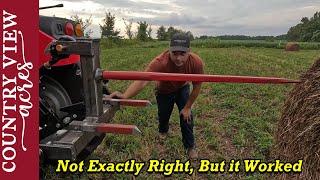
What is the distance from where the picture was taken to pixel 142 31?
48.3 m

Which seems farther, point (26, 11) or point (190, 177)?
point (190, 177)

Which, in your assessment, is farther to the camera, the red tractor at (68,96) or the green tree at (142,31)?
the green tree at (142,31)

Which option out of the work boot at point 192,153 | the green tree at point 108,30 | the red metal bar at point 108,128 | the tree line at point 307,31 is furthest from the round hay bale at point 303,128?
the tree line at point 307,31

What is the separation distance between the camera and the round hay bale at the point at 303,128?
127 inches

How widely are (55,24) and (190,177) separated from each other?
6.86 feet

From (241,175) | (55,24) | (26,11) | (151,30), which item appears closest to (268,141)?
(241,175)

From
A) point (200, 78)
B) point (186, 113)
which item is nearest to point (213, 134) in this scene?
point (186, 113)

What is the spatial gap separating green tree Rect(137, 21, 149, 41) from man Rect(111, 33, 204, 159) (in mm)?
43432

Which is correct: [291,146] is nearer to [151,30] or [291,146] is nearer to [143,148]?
[143,148]

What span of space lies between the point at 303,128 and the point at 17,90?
2.53m

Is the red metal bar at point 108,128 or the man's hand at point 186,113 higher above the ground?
the red metal bar at point 108,128

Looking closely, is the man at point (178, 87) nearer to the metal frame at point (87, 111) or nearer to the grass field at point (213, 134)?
the grass field at point (213, 134)

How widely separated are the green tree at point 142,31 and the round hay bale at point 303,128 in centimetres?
4462

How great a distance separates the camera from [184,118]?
14.3 ft
